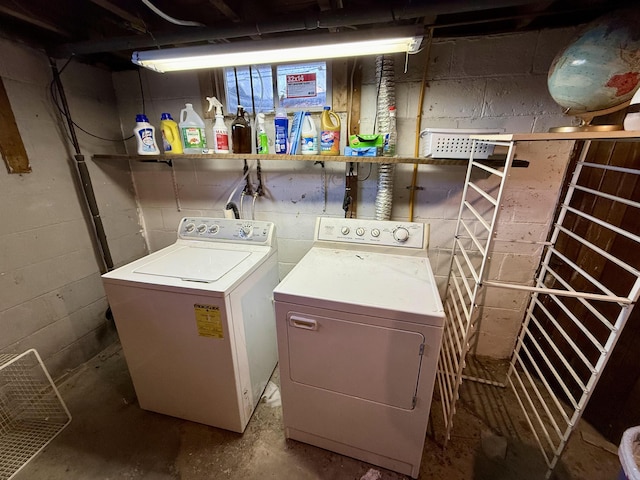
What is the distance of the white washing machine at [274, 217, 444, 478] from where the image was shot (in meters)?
1.07

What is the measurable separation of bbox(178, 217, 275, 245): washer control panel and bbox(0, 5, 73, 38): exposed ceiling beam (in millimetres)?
1160

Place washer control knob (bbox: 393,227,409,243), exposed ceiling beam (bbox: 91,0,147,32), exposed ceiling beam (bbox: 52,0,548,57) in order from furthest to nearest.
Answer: washer control knob (bbox: 393,227,409,243) < exposed ceiling beam (bbox: 91,0,147,32) < exposed ceiling beam (bbox: 52,0,548,57)

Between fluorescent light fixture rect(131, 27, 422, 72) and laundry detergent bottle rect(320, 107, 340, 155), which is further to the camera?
laundry detergent bottle rect(320, 107, 340, 155)

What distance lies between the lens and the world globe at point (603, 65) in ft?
2.92

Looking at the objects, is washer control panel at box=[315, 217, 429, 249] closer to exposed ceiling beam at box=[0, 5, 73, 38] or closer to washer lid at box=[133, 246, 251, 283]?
washer lid at box=[133, 246, 251, 283]

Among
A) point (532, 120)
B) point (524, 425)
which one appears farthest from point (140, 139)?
point (524, 425)

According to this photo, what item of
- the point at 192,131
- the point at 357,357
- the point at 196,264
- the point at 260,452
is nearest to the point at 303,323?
the point at 357,357

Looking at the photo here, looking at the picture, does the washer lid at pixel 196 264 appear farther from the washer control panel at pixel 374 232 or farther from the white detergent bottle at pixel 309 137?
the white detergent bottle at pixel 309 137

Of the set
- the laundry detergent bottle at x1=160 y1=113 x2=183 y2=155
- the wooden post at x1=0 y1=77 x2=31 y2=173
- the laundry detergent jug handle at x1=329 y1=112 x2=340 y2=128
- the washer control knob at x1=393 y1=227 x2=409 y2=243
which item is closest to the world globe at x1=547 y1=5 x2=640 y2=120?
the washer control knob at x1=393 y1=227 x2=409 y2=243

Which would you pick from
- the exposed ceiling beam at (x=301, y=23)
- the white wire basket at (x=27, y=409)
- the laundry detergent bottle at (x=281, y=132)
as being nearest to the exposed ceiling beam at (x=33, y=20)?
the exposed ceiling beam at (x=301, y=23)

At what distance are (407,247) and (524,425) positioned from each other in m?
1.20

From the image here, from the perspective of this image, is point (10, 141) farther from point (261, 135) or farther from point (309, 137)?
point (309, 137)

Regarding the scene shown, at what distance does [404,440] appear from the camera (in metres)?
1.24

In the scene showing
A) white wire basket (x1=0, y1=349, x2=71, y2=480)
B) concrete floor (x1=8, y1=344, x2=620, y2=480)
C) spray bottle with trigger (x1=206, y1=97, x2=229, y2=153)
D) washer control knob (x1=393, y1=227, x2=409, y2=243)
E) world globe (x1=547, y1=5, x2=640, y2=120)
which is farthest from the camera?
spray bottle with trigger (x1=206, y1=97, x2=229, y2=153)
